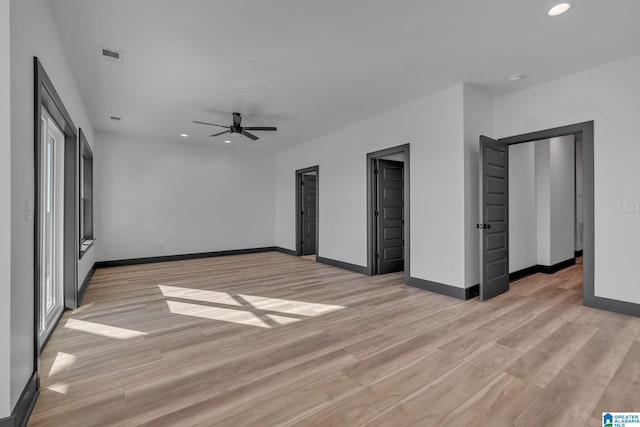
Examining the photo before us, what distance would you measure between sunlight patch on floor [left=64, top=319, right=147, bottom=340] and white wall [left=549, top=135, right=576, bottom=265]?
6.24m

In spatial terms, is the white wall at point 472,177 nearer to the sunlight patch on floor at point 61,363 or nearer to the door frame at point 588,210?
the door frame at point 588,210

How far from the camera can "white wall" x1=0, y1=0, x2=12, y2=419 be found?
1.46 m

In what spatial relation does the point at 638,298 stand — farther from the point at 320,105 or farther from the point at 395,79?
the point at 320,105

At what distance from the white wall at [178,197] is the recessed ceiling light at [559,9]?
6582 millimetres

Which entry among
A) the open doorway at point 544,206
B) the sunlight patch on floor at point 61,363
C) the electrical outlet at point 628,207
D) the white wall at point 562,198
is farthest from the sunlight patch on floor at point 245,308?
the white wall at point 562,198

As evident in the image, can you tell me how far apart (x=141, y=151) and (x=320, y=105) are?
14.2 ft

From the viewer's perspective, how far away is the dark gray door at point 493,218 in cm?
372

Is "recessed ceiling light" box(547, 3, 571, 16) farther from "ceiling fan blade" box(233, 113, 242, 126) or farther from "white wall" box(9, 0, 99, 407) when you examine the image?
"ceiling fan blade" box(233, 113, 242, 126)

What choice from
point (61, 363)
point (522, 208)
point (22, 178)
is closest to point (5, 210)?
point (22, 178)

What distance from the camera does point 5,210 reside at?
1.49 meters

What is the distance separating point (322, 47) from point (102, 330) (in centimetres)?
349

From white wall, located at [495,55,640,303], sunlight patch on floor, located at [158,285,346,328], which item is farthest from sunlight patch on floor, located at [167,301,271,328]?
white wall, located at [495,55,640,303]

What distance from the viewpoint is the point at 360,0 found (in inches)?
88.7

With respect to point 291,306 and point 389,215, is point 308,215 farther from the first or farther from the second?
point 291,306
